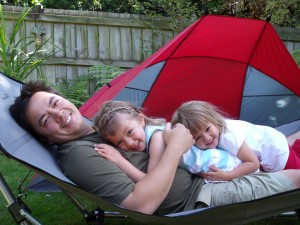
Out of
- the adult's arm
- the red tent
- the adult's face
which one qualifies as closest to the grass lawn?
the red tent

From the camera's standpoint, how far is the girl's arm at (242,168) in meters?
1.97

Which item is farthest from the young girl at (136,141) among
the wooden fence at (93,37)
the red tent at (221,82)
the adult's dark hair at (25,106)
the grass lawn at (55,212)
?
the wooden fence at (93,37)

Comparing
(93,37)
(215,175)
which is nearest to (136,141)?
(215,175)

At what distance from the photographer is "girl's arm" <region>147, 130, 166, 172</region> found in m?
1.82

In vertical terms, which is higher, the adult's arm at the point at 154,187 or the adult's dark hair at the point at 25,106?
the adult's dark hair at the point at 25,106

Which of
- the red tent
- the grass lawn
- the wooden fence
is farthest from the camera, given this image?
the wooden fence

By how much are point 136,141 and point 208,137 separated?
33 centimetres

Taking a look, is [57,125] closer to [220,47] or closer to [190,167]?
[190,167]

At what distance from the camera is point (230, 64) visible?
3.30 metres

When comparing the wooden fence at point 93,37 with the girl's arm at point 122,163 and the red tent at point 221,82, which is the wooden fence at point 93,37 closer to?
the red tent at point 221,82

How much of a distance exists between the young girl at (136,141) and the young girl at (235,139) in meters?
0.04

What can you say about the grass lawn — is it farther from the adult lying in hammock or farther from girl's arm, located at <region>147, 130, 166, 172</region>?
girl's arm, located at <region>147, 130, 166, 172</region>

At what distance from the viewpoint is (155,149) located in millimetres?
1849

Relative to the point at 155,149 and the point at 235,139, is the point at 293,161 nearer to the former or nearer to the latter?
the point at 235,139
